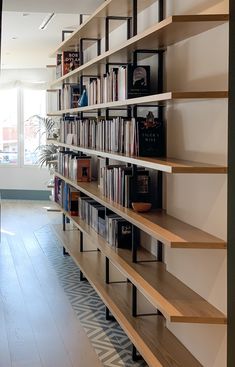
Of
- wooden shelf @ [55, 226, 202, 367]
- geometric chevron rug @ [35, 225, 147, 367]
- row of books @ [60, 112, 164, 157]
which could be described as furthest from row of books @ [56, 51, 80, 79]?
wooden shelf @ [55, 226, 202, 367]

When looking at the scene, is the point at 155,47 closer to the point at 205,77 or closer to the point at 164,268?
the point at 205,77

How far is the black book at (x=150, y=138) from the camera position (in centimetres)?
A: 333

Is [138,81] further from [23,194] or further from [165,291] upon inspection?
[23,194]

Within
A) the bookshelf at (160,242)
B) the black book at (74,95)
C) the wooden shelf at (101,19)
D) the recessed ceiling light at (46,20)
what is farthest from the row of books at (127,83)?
the recessed ceiling light at (46,20)

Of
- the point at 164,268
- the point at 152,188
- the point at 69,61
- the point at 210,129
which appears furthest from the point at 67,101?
the point at 210,129

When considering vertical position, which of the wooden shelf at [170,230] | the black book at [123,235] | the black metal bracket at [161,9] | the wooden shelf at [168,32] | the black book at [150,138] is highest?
the black metal bracket at [161,9]

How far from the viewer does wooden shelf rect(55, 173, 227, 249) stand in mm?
2484

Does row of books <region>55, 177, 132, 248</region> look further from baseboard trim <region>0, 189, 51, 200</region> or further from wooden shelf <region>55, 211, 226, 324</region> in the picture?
baseboard trim <region>0, 189, 51, 200</region>

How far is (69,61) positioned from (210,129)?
11.5 feet

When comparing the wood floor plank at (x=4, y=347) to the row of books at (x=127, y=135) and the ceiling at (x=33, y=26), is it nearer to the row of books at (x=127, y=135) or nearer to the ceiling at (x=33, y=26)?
the row of books at (x=127, y=135)

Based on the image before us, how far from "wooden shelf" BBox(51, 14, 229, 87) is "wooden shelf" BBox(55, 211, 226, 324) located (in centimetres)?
135

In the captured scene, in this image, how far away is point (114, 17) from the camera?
421cm

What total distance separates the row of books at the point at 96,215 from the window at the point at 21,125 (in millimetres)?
5022
